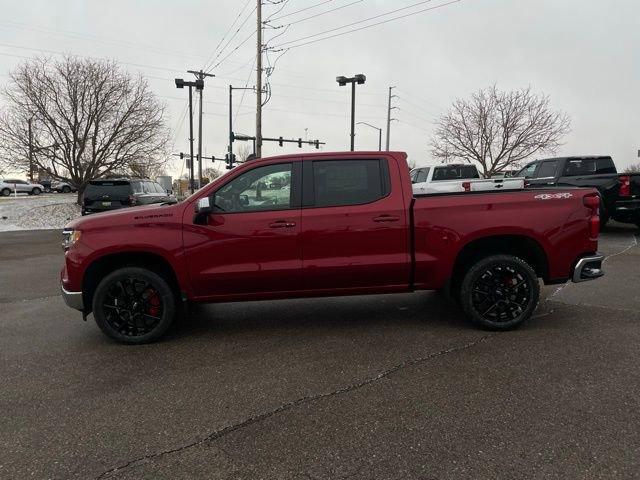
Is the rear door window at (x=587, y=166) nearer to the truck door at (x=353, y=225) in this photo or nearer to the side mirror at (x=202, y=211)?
the truck door at (x=353, y=225)

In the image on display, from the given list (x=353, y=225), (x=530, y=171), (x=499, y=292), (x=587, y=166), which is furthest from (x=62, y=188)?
(x=499, y=292)

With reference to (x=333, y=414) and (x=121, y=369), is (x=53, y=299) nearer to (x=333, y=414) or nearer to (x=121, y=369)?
(x=121, y=369)

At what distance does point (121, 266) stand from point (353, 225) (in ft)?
7.72

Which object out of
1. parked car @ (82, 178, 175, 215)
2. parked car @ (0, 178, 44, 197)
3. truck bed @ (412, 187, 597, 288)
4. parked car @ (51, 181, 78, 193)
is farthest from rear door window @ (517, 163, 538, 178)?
parked car @ (51, 181, 78, 193)

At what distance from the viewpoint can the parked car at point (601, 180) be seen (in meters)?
11.3

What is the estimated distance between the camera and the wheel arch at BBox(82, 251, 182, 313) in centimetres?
486

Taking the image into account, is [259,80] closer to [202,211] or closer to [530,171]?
[530,171]

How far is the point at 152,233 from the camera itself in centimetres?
477

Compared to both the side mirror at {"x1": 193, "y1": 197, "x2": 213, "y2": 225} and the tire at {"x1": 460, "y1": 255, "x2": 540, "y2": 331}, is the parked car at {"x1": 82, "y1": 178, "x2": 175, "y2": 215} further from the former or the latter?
the tire at {"x1": 460, "y1": 255, "x2": 540, "y2": 331}

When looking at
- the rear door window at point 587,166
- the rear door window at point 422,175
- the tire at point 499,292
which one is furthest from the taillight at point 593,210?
the rear door window at point 422,175

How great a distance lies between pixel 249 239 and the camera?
4.81 meters

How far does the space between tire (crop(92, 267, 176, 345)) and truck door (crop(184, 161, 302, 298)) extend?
1.18 ft

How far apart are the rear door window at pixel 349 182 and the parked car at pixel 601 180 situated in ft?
22.0

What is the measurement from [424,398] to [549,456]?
0.95 m
